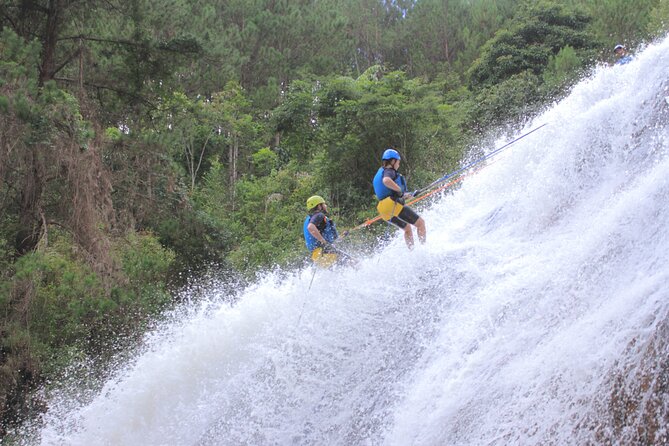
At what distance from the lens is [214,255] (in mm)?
18594

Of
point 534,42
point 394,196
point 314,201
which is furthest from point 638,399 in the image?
point 534,42

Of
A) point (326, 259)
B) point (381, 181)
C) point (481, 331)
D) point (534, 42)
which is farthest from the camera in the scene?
point (534, 42)

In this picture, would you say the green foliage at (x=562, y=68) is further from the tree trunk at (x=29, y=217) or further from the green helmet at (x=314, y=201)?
the tree trunk at (x=29, y=217)

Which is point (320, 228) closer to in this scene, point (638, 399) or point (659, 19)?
point (638, 399)

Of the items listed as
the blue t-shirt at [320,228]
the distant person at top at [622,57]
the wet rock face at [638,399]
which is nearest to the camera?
the wet rock face at [638,399]

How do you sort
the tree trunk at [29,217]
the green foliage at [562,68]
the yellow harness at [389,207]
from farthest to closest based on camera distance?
the green foliage at [562,68]
the tree trunk at [29,217]
the yellow harness at [389,207]

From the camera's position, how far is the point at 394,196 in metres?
9.78

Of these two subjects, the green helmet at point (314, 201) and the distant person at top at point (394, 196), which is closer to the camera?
the distant person at top at point (394, 196)

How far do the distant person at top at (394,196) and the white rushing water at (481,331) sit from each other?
419mm

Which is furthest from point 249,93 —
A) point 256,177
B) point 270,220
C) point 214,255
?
point 214,255

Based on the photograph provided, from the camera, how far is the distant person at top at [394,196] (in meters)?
9.58

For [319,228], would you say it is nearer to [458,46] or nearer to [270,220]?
[270,220]

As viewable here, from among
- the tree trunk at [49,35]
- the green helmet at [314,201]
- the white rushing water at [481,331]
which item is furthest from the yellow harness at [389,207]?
the tree trunk at [49,35]

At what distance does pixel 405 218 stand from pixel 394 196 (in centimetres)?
45
